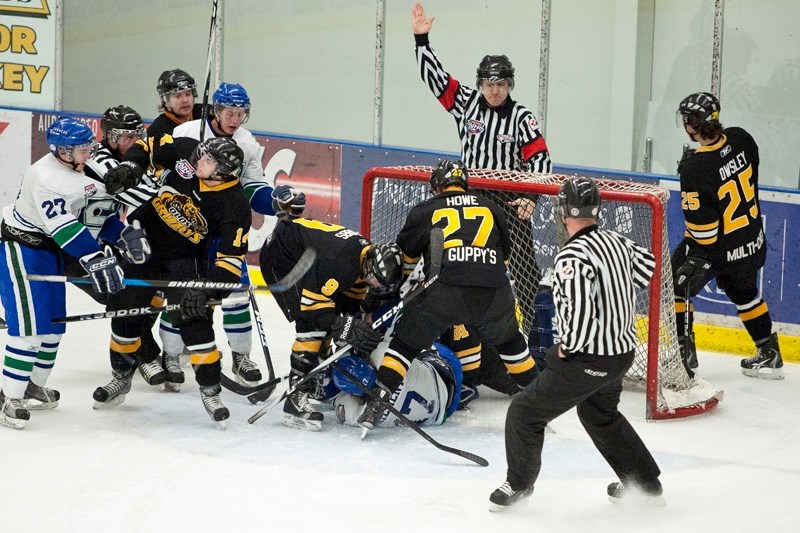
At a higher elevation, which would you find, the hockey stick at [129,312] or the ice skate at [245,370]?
the hockey stick at [129,312]

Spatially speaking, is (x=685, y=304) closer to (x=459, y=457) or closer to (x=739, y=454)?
(x=739, y=454)

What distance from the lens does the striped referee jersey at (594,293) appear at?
3.40 meters

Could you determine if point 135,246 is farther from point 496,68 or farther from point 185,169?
point 496,68

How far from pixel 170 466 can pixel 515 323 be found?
1.37 m

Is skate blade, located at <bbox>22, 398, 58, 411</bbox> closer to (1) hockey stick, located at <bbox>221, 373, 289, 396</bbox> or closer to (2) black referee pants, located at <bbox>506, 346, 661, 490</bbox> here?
(1) hockey stick, located at <bbox>221, 373, 289, 396</bbox>

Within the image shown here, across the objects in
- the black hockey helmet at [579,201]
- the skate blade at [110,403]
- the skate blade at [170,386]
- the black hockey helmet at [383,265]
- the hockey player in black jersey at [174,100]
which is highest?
the hockey player in black jersey at [174,100]

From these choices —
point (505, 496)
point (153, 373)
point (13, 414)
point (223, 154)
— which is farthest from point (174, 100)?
point (505, 496)

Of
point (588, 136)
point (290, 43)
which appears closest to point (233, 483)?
point (588, 136)

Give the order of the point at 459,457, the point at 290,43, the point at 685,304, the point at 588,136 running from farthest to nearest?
the point at 290,43 → the point at 588,136 → the point at 685,304 → the point at 459,457

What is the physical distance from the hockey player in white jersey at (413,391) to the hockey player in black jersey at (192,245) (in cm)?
46

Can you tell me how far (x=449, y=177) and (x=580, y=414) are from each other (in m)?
1.17

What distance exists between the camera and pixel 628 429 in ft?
11.8

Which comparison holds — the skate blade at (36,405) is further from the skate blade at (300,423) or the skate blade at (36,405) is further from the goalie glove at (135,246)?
the skate blade at (300,423)

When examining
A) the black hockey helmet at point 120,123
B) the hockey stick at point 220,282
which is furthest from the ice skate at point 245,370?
the black hockey helmet at point 120,123
